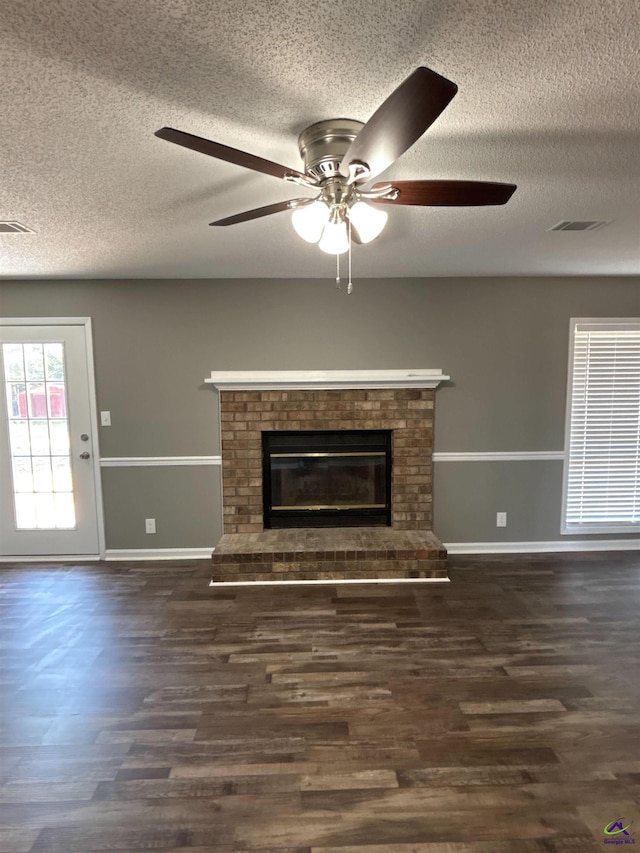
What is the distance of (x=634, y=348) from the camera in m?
3.64

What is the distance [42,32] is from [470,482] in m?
3.63

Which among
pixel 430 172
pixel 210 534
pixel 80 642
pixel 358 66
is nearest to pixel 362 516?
pixel 210 534

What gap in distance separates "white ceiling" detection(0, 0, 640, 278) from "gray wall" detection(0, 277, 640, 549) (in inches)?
46.3

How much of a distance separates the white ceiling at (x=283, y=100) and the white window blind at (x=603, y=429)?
155 centimetres

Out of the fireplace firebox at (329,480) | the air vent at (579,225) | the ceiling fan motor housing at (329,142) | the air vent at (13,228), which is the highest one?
the air vent at (579,225)

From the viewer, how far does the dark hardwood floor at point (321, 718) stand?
1493 mm

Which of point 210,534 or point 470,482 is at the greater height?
point 470,482

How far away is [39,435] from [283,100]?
3.42 meters

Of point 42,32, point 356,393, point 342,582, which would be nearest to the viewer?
point 42,32

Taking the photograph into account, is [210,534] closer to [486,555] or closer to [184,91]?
[486,555]

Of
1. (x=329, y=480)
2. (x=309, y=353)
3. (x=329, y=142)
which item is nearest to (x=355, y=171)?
(x=329, y=142)

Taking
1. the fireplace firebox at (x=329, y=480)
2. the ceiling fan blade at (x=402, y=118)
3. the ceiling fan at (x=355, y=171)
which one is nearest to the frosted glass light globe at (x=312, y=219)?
the ceiling fan at (x=355, y=171)

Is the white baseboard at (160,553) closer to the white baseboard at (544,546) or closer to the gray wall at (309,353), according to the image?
the gray wall at (309,353)

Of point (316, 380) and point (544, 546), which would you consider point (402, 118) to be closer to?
point (316, 380)
